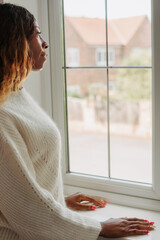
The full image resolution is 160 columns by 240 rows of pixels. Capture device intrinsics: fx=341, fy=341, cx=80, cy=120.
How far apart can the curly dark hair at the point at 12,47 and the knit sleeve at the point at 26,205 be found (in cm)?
21

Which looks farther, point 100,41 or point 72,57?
point 100,41

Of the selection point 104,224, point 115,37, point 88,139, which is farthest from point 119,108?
point 104,224

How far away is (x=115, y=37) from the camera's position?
613 centimetres

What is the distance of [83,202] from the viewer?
61.4 inches

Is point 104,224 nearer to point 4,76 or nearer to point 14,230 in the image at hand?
point 14,230

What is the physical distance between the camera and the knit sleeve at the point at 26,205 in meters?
1.03

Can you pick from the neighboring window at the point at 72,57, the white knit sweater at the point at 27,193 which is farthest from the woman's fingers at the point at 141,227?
the neighboring window at the point at 72,57

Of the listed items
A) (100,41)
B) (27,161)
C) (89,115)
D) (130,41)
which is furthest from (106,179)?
(89,115)

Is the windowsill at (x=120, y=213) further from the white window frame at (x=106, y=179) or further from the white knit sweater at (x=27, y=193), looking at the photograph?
the white knit sweater at (x=27, y=193)

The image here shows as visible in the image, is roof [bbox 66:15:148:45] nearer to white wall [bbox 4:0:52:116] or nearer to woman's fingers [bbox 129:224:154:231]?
white wall [bbox 4:0:52:116]

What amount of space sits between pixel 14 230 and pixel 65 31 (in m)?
0.96

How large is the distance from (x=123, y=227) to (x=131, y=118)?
5.89 meters

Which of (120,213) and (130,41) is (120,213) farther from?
(130,41)

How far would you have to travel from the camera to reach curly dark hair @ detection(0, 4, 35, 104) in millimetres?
1097
